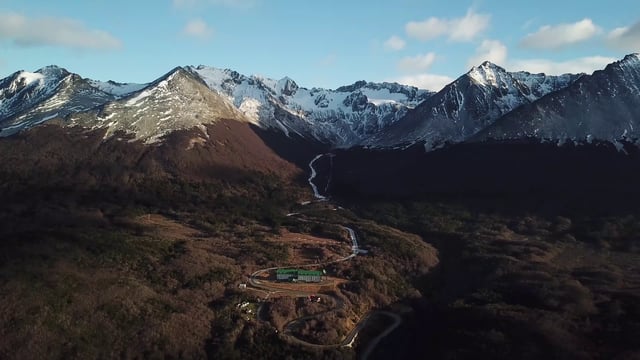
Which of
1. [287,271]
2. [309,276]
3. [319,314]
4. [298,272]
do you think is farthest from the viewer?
[287,271]

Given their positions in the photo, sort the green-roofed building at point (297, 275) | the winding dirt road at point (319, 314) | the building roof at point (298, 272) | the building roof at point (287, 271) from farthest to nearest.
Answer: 1. the building roof at point (287, 271)
2. the building roof at point (298, 272)
3. the green-roofed building at point (297, 275)
4. the winding dirt road at point (319, 314)

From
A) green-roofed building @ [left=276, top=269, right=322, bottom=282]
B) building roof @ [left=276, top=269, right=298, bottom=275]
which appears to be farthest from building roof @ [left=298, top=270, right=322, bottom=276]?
building roof @ [left=276, top=269, right=298, bottom=275]

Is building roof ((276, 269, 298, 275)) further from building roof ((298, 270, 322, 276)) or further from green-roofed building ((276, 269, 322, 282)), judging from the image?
building roof ((298, 270, 322, 276))

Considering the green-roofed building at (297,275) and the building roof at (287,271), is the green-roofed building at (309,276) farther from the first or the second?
the building roof at (287,271)

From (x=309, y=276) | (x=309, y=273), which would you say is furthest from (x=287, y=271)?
(x=309, y=276)

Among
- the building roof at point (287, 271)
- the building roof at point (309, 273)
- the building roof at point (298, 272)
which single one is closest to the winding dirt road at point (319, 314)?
the building roof at point (287, 271)

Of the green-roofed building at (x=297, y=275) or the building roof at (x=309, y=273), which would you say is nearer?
the green-roofed building at (x=297, y=275)

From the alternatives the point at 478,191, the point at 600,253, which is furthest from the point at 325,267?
the point at 478,191

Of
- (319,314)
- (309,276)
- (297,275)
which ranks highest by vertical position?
(297,275)

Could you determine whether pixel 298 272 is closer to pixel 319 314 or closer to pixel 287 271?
pixel 287 271
